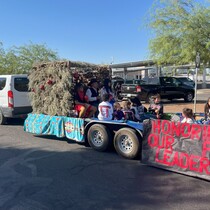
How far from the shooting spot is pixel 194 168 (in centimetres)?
495

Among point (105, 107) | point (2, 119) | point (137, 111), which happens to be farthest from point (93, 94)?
point (2, 119)

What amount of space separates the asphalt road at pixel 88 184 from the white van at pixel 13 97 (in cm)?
339

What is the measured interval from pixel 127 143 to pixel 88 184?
1744mm

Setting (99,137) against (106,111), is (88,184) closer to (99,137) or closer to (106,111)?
(99,137)

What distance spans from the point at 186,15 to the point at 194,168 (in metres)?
11.1

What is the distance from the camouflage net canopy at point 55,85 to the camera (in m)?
7.58

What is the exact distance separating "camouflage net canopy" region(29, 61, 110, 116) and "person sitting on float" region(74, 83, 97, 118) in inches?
7.1

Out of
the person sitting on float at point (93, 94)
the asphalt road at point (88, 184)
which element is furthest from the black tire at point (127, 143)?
the person sitting on float at point (93, 94)

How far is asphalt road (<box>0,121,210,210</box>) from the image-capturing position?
13.1 ft

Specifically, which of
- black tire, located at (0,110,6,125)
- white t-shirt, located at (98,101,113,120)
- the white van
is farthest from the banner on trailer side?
black tire, located at (0,110,6,125)

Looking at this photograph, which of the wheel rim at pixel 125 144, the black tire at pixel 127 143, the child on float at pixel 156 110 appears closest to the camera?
the black tire at pixel 127 143

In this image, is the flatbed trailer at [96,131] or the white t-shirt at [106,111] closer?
the flatbed trailer at [96,131]

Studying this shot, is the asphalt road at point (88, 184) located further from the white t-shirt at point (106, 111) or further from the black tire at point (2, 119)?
the black tire at point (2, 119)

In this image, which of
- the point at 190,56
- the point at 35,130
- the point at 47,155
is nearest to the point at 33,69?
the point at 35,130
